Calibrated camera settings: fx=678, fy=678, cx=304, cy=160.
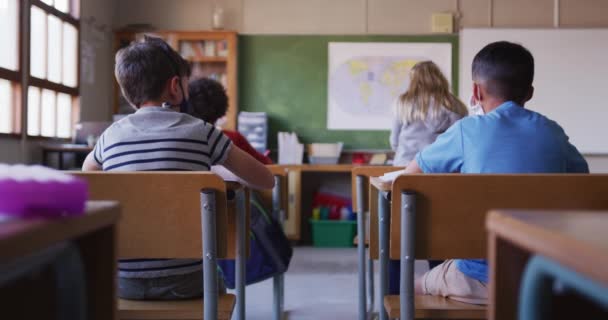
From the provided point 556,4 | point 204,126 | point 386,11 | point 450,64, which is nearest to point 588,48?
point 556,4

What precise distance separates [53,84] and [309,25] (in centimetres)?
234

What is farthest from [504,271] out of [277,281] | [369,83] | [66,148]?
[369,83]

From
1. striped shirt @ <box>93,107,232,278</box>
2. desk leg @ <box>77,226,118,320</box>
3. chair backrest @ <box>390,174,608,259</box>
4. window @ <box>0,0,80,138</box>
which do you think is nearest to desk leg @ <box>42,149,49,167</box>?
window @ <box>0,0,80,138</box>

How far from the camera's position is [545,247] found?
557mm

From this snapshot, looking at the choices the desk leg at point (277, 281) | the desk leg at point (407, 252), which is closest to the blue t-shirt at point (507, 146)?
the desk leg at point (407, 252)

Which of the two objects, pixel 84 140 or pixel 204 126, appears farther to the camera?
pixel 84 140

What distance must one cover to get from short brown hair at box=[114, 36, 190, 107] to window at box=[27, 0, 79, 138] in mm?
2942

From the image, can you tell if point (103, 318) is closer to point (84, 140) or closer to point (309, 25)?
point (84, 140)

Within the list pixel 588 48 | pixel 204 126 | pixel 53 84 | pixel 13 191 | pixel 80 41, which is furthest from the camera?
pixel 588 48

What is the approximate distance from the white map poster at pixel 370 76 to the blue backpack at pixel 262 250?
11.3 ft

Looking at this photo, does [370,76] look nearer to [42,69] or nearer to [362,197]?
[42,69]

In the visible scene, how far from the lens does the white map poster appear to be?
19.9 feet

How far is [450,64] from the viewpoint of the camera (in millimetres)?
6035

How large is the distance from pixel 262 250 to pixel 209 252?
1279 millimetres
